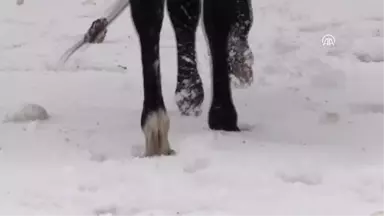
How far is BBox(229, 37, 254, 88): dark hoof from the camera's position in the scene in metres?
4.24

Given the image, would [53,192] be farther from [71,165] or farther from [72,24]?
[72,24]

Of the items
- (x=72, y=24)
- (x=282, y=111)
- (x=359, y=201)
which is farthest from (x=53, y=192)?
(x=72, y=24)

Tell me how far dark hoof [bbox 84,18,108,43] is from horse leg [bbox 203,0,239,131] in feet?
6.74

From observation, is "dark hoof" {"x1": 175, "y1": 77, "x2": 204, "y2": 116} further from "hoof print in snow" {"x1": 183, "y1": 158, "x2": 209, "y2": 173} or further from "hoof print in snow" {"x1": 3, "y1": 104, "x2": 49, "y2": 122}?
"hoof print in snow" {"x1": 183, "y1": 158, "x2": 209, "y2": 173}

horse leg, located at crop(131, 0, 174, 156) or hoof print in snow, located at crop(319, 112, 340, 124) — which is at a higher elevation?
horse leg, located at crop(131, 0, 174, 156)

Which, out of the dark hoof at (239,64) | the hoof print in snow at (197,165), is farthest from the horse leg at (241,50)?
the hoof print in snow at (197,165)

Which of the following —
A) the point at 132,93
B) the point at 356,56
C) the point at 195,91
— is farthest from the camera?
the point at 356,56

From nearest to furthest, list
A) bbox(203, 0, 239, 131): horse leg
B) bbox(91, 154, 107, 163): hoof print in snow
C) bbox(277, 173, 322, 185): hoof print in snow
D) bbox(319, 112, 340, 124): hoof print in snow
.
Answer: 1. bbox(277, 173, 322, 185): hoof print in snow
2. bbox(91, 154, 107, 163): hoof print in snow
3. bbox(203, 0, 239, 131): horse leg
4. bbox(319, 112, 340, 124): hoof print in snow

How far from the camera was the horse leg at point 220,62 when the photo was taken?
3.24 metres

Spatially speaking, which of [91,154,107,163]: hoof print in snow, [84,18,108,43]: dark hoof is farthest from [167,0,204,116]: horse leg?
[84,18,108,43]: dark hoof

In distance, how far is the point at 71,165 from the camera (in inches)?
111

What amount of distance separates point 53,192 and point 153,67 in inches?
26.8

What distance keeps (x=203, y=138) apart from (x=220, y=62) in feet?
1.19

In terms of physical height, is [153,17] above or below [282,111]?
above
